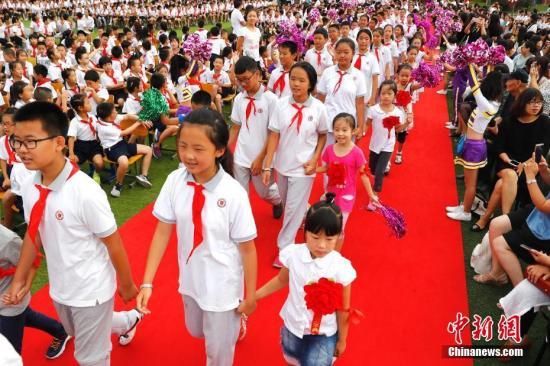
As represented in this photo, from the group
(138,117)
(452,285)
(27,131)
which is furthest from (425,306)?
(138,117)

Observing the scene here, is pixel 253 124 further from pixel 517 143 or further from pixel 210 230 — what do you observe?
pixel 517 143

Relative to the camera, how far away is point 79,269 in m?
2.34

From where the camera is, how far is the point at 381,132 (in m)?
5.29

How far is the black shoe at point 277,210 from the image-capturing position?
5.09 metres

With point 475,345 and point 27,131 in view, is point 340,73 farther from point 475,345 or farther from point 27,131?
point 27,131

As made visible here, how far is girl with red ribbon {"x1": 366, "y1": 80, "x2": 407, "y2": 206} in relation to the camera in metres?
5.25

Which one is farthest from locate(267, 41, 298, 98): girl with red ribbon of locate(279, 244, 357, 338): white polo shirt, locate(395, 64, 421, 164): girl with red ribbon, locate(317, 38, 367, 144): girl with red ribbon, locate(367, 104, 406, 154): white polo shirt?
locate(279, 244, 357, 338): white polo shirt

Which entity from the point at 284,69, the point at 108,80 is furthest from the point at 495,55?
the point at 108,80

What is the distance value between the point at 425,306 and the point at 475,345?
0.49 m

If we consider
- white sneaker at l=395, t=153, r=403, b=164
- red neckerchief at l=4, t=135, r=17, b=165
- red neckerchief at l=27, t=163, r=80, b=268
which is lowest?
white sneaker at l=395, t=153, r=403, b=164

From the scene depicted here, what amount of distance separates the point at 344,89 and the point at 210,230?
341cm

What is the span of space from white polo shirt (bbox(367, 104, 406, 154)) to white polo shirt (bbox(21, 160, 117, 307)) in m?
3.74

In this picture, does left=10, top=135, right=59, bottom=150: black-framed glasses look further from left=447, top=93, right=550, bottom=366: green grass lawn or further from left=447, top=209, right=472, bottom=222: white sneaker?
left=447, top=209, right=472, bottom=222: white sneaker

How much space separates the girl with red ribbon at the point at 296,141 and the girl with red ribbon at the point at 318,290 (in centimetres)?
156
